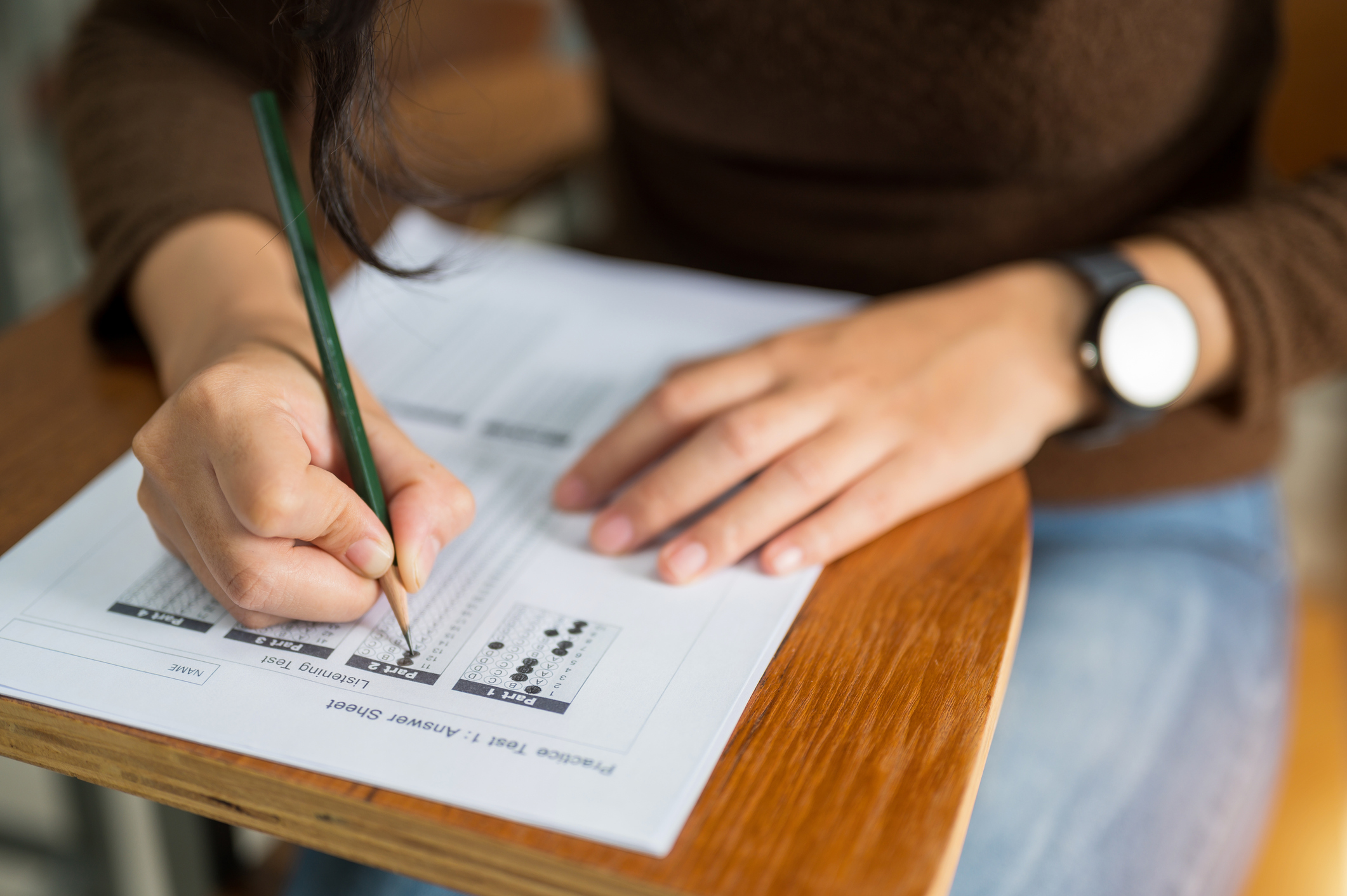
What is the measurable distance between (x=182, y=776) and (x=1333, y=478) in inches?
56.2

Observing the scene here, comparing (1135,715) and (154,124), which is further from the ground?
(154,124)

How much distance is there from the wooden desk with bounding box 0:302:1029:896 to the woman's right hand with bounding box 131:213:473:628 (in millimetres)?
64

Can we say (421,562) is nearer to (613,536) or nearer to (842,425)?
(613,536)

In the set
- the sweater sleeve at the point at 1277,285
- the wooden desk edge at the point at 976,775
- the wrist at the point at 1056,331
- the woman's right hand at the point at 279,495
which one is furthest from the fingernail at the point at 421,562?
the sweater sleeve at the point at 1277,285

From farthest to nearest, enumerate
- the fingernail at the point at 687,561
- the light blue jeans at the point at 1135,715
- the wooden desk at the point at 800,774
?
the light blue jeans at the point at 1135,715 < the fingernail at the point at 687,561 < the wooden desk at the point at 800,774

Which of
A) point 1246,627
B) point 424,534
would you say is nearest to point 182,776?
point 424,534

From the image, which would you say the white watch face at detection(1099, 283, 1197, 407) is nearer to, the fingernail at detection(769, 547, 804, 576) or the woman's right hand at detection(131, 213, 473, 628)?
the fingernail at detection(769, 547, 804, 576)

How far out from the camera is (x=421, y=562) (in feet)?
1.25

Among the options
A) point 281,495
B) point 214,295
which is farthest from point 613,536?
point 214,295

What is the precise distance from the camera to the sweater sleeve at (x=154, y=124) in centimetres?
56

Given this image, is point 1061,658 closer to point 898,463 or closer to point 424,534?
point 898,463

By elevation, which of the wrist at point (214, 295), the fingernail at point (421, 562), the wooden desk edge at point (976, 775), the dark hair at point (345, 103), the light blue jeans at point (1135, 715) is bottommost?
the light blue jeans at point (1135, 715)

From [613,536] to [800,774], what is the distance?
0.47 ft

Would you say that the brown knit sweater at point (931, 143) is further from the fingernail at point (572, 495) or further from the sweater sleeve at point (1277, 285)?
the fingernail at point (572, 495)
